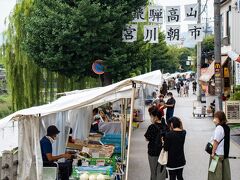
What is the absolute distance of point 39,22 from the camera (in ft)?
71.9

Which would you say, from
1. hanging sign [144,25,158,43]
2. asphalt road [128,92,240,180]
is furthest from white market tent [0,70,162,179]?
hanging sign [144,25,158,43]

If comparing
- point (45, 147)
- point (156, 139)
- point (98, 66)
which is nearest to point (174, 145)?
point (156, 139)

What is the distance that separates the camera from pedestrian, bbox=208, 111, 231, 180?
9.32 metres

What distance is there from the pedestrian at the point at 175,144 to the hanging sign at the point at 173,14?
1120cm

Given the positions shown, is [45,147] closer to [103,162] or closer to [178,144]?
[103,162]

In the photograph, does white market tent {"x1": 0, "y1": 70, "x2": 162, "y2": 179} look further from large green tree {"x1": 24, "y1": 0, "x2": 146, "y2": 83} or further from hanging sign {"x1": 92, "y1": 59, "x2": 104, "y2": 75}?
hanging sign {"x1": 92, "y1": 59, "x2": 104, "y2": 75}

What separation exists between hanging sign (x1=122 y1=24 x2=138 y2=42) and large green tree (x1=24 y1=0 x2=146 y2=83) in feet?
0.84

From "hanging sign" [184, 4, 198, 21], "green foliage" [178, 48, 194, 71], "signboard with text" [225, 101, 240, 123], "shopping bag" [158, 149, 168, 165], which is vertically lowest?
"shopping bag" [158, 149, 168, 165]

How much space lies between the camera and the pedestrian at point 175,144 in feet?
30.9

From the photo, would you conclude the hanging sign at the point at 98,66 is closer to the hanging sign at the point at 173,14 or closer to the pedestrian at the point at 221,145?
the hanging sign at the point at 173,14

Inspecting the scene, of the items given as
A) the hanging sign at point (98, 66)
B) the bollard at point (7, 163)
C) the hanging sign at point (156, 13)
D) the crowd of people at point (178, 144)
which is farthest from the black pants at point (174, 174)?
the hanging sign at point (98, 66)

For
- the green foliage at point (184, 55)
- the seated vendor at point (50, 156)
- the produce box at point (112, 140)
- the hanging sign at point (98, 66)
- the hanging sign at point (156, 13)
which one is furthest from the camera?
the green foliage at point (184, 55)

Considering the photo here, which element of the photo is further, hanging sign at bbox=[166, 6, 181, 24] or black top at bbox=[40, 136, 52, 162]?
hanging sign at bbox=[166, 6, 181, 24]

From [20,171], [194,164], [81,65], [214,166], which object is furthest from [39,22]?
[214,166]
